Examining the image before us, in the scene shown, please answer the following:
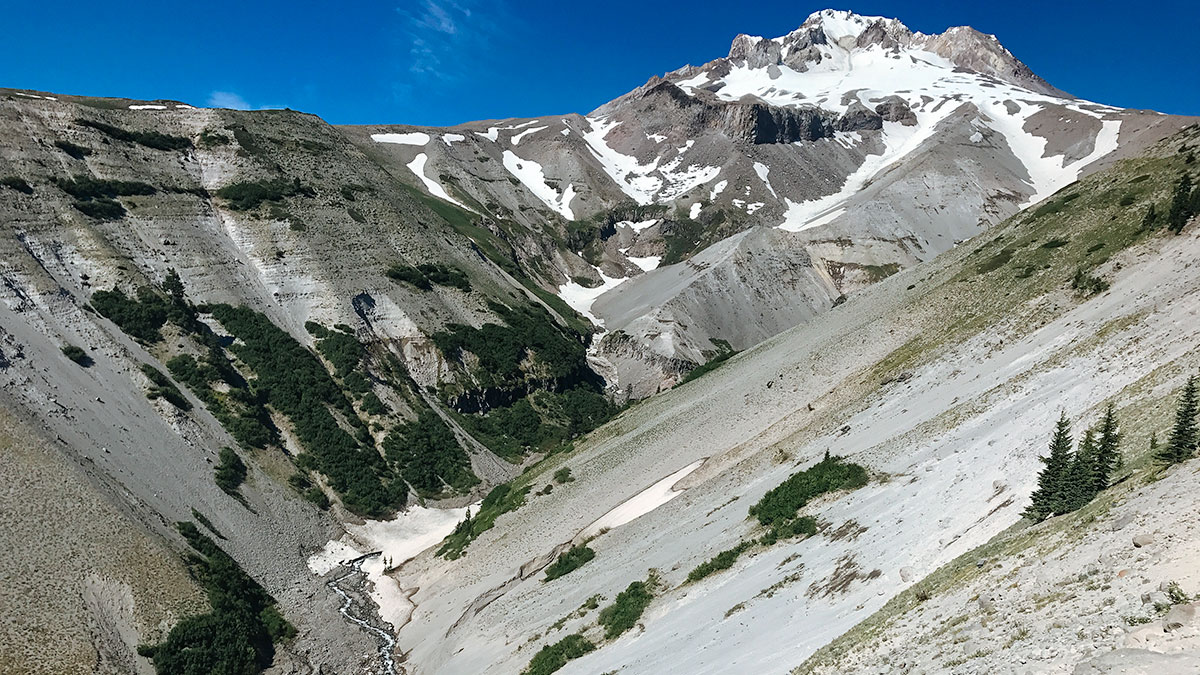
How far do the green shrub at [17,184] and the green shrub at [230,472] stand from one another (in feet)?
109

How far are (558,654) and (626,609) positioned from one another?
112 inches

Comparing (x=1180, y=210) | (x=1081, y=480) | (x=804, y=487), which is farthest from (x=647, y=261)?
(x=1081, y=480)

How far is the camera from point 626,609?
84.4 feet

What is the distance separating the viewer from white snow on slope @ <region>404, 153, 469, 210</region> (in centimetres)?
13450

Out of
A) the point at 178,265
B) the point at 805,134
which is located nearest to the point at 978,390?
the point at 178,265

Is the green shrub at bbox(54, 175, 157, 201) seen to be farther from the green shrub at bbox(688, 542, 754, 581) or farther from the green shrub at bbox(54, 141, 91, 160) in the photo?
the green shrub at bbox(688, 542, 754, 581)

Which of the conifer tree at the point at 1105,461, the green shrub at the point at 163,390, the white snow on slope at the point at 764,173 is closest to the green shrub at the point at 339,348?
the green shrub at the point at 163,390

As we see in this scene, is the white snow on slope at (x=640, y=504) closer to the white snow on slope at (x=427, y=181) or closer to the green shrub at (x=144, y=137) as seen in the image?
the green shrub at (x=144, y=137)

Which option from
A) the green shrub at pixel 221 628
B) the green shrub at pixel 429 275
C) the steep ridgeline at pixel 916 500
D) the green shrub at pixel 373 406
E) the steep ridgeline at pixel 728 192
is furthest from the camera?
the steep ridgeline at pixel 728 192

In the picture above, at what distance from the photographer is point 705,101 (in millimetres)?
190875

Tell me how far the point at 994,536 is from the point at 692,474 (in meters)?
24.5

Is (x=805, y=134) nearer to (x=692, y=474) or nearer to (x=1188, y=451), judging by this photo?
(x=692, y=474)

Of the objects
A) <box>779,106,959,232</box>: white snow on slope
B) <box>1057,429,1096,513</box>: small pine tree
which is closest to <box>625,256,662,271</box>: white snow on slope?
<box>779,106,959,232</box>: white snow on slope

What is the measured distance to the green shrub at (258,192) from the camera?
79.3m
